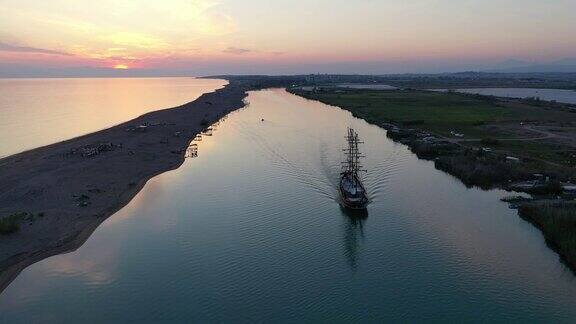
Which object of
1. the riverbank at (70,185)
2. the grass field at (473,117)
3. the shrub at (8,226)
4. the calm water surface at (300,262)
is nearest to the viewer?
the calm water surface at (300,262)

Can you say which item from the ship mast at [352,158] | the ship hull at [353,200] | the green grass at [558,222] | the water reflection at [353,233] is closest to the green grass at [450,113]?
the ship mast at [352,158]

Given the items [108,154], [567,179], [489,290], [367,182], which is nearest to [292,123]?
[108,154]

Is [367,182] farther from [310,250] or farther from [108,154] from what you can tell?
[108,154]

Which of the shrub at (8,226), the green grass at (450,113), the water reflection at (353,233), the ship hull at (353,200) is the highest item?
the shrub at (8,226)

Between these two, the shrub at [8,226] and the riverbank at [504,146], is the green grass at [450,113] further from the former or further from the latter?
the shrub at [8,226]

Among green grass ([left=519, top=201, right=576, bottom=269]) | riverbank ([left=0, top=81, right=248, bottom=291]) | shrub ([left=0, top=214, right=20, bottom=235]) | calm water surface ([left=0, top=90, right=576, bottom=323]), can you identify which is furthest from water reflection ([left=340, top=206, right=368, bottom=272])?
shrub ([left=0, top=214, right=20, bottom=235])

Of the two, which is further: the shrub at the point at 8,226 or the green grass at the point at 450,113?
the green grass at the point at 450,113
